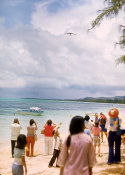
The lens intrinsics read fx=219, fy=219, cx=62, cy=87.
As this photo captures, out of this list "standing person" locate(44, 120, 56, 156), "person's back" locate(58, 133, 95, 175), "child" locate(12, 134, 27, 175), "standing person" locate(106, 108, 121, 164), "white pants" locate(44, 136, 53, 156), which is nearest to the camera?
"person's back" locate(58, 133, 95, 175)

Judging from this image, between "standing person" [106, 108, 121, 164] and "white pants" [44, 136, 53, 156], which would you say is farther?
"white pants" [44, 136, 53, 156]

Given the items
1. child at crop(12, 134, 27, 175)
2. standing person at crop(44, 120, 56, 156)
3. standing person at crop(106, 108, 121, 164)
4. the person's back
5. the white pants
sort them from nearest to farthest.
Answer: the person's back → child at crop(12, 134, 27, 175) → standing person at crop(106, 108, 121, 164) → standing person at crop(44, 120, 56, 156) → the white pants

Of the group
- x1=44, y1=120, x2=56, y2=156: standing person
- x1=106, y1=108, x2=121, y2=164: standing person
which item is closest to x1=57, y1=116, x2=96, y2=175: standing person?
x1=106, y1=108, x2=121, y2=164: standing person

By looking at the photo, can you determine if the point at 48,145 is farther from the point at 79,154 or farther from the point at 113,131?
the point at 79,154

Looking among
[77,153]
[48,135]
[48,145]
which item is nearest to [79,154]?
[77,153]

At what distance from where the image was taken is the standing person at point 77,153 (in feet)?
8.91

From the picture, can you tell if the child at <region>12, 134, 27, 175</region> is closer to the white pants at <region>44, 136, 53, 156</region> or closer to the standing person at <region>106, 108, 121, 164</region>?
the standing person at <region>106, 108, 121, 164</region>

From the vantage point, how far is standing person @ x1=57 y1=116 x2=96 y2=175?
8.91 feet

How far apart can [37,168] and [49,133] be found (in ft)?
7.45

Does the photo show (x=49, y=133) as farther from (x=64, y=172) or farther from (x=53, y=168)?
(x=64, y=172)

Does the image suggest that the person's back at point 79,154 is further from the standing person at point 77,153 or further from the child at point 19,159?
the child at point 19,159

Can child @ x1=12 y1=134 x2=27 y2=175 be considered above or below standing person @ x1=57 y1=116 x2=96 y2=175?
below

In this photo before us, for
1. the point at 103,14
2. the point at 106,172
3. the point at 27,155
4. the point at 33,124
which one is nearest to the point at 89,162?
the point at 106,172

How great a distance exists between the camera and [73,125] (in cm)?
282
